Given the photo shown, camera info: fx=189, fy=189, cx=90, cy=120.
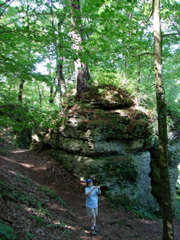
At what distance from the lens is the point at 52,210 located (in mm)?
6445

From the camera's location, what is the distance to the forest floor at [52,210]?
15.5 ft

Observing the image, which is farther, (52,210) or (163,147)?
(52,210)

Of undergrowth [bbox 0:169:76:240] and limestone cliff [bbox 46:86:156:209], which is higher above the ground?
limestone cliff [bbox 46:86:156:209]

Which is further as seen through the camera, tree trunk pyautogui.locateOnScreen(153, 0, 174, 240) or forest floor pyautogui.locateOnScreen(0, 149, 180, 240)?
tree trunk pyautogui.locateOnScreen(153, 0, 174, 240)

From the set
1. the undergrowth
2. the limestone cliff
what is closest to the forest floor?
the undergrowth

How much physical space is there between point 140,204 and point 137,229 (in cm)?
229

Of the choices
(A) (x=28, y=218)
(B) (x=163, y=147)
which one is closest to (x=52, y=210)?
(A) (x=28, y=218)

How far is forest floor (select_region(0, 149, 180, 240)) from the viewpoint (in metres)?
4.73

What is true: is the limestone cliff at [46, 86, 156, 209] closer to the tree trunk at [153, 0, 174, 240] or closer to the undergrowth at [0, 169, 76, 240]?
the undergrowth at [0, 169, 76, 240]

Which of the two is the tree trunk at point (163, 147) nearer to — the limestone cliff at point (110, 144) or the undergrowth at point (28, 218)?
the undergrowth at point (28, 218)

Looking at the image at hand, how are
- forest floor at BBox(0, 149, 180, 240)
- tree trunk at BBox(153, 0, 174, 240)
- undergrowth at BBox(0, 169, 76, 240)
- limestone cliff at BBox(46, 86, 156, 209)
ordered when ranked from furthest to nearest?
limestone cliff at BBox(46, 86, 156, 209) < tree trunk at BBox(153, 0, 174, 240) < forest floor at BBox(0, 149, 180, 240) < undergrowth at BBox(0, 169, 76, 240)

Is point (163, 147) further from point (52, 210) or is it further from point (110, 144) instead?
point (52, 210)

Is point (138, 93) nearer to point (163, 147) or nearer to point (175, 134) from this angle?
point (175, 134)

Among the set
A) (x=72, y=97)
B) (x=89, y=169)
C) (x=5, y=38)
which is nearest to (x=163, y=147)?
(x=89, y=169)
